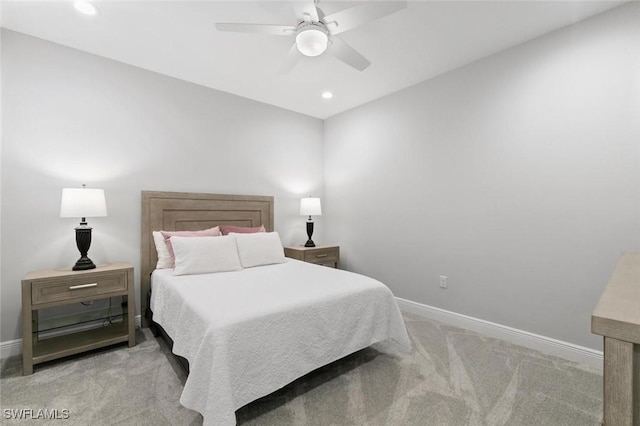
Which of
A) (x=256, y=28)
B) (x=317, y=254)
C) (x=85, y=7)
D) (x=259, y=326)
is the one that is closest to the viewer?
(x=259, y=326)

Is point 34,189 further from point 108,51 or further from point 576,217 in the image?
point 576,217

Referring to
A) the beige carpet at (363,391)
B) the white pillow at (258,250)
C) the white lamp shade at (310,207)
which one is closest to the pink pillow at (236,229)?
the white pillow at (258,250)

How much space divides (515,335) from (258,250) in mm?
2516

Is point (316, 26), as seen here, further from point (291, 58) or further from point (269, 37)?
point (269, 37)

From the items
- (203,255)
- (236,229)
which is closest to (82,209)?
(203,255)

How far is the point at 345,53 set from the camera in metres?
2.15

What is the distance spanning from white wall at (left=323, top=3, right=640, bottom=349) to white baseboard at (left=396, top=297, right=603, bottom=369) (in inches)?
2.6

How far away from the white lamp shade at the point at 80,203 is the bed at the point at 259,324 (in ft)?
2.45

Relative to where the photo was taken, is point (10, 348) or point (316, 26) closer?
point (316, 26)

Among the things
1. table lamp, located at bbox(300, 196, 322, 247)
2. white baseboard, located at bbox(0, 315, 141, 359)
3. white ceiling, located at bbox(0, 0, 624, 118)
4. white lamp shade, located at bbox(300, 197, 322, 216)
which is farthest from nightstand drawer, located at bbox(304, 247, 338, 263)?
white baseboard, located at bbox(0, 315, 141, 359)

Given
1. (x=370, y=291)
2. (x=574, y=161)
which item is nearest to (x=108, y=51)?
(x=370, y=291)

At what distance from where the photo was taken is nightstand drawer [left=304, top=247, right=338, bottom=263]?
376 centimetres

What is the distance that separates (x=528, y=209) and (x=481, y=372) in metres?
1.40

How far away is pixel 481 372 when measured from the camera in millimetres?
2080
